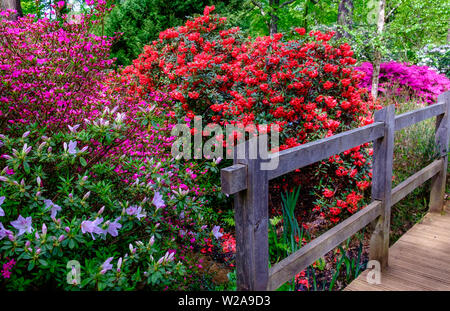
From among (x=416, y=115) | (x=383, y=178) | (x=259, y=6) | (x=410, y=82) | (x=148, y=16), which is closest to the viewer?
(x=383, y=178)

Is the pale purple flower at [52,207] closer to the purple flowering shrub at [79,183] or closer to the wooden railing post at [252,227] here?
the purple flowering shrub at [79,183]

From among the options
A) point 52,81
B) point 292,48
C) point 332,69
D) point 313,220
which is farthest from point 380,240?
point 52,81

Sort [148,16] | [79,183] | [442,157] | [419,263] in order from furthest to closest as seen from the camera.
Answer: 1. [148,16]
2. [442,157]
3. [419,263]
4. [79,183]

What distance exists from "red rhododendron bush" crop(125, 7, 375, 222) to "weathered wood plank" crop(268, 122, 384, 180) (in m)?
1.52

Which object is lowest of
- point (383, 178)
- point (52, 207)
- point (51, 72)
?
point (383, 178)

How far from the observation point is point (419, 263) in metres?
3.16

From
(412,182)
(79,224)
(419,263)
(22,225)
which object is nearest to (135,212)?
(79,224)

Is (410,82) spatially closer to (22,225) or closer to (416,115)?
(416,115)

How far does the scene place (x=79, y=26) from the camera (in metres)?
3.87

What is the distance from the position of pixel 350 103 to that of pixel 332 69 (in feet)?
1.48

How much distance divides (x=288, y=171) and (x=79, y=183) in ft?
3.95

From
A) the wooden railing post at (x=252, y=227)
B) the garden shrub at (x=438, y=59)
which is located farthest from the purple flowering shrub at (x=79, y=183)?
the garden shrub at (x=438, y=59)

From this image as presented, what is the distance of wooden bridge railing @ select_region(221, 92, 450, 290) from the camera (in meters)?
Answer: 1.85

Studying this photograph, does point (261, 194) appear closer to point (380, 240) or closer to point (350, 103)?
point (380, 240)
